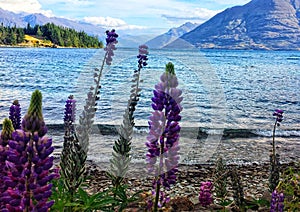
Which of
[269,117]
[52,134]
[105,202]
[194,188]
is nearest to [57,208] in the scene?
[105,202]

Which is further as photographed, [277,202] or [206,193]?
[206,193]

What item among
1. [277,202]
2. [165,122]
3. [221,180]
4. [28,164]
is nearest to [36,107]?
[28,164]

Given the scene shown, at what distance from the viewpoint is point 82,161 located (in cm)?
411

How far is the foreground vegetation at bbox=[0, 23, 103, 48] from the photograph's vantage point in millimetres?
158762

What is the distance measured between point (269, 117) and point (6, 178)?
67.1 feet

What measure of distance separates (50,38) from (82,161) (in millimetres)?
174065

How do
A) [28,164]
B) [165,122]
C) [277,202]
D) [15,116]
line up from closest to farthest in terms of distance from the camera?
[28,164]
[165,122]
[277,202]
[15,116]

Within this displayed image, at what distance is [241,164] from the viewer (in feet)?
37.3

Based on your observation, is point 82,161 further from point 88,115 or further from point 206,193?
point 206,193

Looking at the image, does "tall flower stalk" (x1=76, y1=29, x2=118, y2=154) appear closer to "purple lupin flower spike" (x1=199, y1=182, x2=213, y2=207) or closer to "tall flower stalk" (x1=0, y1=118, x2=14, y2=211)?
"tall flower stalk" (x1=0, y1=118, x2=14, y2=211)

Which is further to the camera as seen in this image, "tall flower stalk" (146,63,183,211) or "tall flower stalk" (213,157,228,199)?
"tall flower stalk" (213,157,228,199)

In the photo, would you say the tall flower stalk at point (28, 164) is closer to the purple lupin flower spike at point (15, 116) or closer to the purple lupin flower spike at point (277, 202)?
the purple lupin flower spike at point (277, 202)

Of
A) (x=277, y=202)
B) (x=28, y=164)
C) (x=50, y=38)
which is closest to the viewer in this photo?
(x=28, y=164)

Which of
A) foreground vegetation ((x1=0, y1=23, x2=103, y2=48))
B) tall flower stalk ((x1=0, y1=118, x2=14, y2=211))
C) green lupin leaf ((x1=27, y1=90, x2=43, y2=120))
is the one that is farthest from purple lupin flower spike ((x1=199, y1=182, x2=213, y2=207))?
foreground vegetation ((x1=0, y1=23, x2=103, y2=48))
